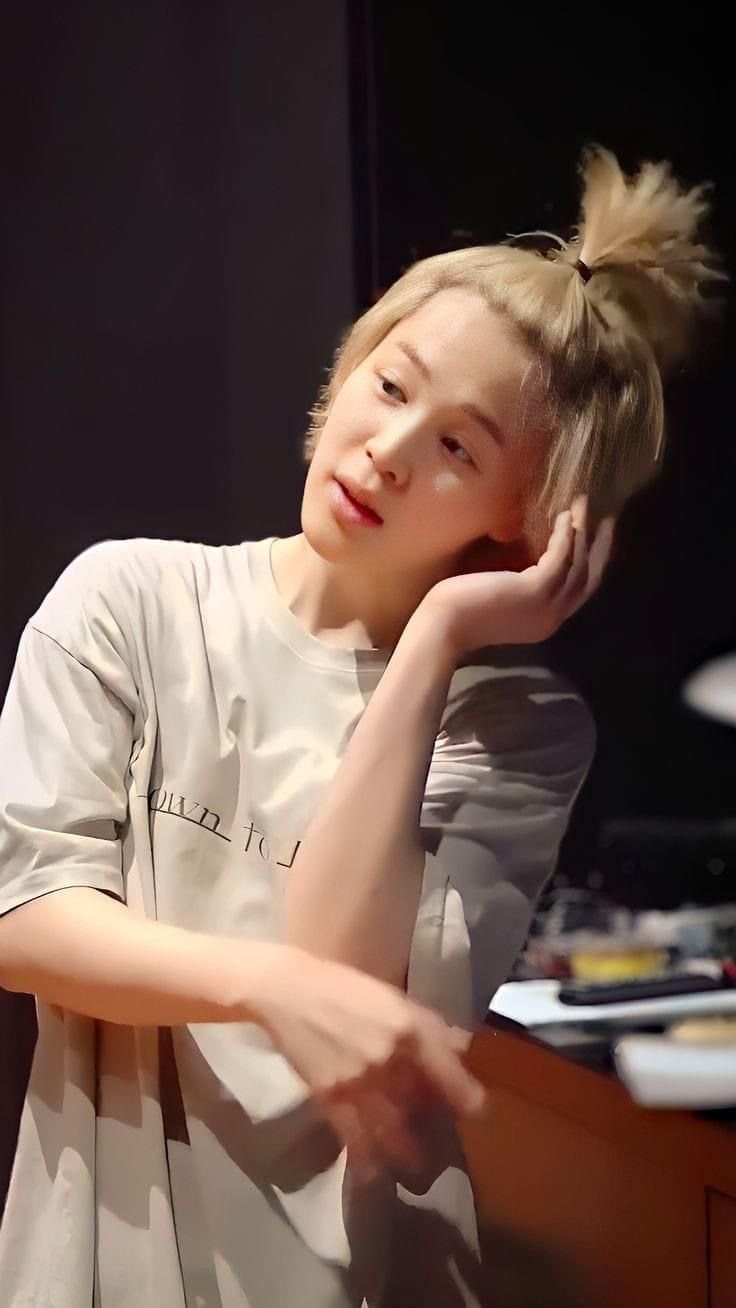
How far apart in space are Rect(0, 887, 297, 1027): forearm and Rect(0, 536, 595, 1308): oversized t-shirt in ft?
0.04

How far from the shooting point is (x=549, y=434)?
903mm

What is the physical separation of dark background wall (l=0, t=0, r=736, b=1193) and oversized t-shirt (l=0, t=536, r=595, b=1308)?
7cm

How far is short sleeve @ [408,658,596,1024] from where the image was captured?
0.86 meters

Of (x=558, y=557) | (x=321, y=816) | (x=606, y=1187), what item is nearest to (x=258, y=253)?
(x=558, y=557)

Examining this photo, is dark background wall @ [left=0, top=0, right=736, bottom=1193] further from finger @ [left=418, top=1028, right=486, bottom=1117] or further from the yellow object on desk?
finger @ [left=418, top=1028, right=486, bottom=1117]

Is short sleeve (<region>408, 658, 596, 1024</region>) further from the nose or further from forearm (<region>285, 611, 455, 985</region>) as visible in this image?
the nose

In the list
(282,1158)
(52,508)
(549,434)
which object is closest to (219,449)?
(52,508)

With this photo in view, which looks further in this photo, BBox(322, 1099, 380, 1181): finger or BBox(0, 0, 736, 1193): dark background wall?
BBox(0, 0, 736, 1193): dark background wall

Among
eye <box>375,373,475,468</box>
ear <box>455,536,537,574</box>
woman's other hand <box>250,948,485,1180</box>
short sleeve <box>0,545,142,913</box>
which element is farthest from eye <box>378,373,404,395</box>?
woman's other hand <box>250,948,485,1180</box>

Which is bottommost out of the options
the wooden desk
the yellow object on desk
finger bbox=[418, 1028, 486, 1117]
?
the wooden desk

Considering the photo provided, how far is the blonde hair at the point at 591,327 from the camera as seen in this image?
894mm

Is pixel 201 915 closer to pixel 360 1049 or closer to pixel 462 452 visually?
pixel 360 1049

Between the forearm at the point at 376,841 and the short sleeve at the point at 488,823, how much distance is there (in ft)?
0.05

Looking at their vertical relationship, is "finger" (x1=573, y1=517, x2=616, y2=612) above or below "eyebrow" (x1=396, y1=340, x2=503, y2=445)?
below
